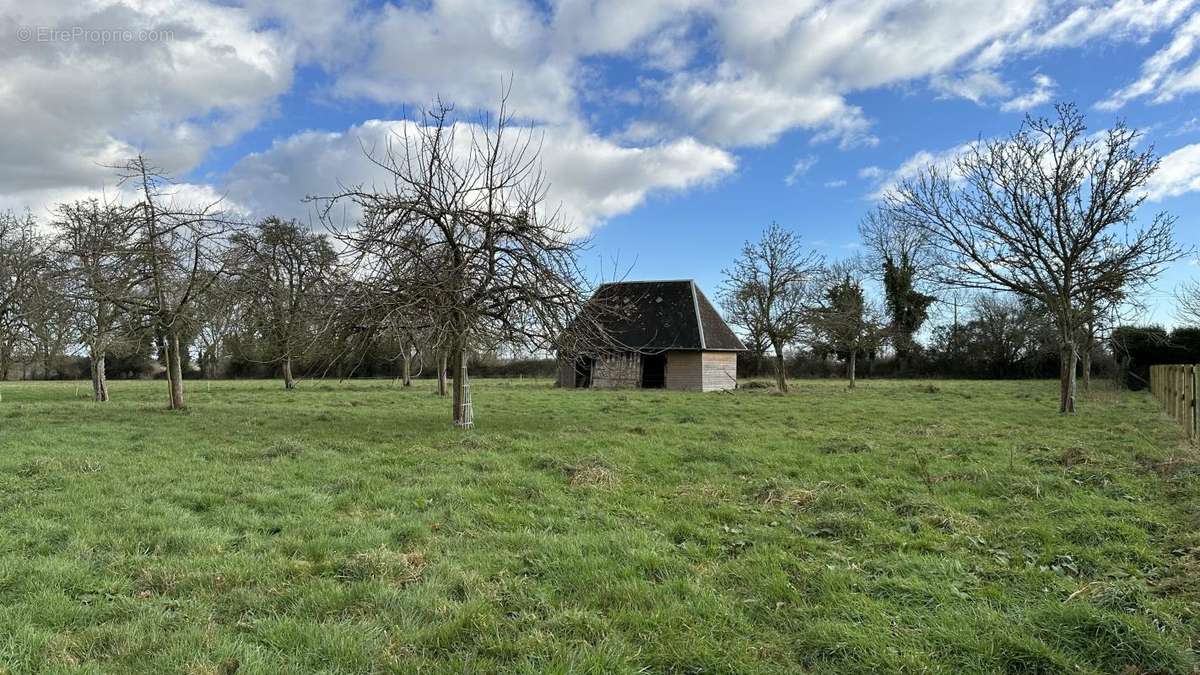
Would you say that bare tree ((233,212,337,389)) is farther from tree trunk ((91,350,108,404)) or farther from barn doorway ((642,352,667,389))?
barn doorway ((642,352,667,389))

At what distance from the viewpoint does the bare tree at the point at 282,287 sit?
35.8 ft

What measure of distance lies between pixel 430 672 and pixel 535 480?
13.5 feet

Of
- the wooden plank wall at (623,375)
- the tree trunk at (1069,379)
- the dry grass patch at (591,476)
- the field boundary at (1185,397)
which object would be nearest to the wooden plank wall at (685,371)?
the wooden plank wall at (623,375)

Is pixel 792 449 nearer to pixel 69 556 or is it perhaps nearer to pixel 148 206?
pixel 69 556

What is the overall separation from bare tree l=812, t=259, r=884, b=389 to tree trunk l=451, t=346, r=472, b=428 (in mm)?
18814

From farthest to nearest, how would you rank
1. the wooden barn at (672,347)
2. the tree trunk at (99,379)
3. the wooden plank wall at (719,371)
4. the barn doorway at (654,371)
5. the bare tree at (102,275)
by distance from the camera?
the barn doorway at (654,371)
the wooden plank wall at (719,371)
the wooden barn at (672,347)
the tree trunk at (99,379)
the bare tree at (102,275)

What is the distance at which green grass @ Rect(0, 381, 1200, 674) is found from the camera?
317cm

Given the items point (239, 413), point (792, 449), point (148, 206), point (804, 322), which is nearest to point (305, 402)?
point (239, 413)

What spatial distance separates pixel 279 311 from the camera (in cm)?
1566

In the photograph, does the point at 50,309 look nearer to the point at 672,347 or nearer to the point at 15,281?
the point at 15,281

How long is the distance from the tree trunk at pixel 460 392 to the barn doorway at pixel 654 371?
650 inches

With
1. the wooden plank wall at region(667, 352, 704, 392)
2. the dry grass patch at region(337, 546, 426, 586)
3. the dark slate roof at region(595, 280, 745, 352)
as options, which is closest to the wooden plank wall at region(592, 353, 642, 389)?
the dark slate roof at region(595, 280, 745, 352)

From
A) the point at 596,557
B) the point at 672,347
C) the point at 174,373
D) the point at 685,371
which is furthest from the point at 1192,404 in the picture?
the point at 174,373

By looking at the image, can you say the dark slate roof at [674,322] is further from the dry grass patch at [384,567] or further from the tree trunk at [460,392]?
the dry grass patch at [384,567]
